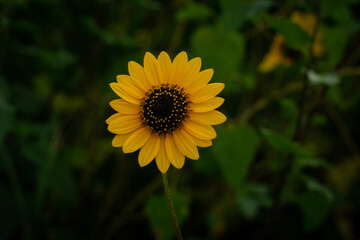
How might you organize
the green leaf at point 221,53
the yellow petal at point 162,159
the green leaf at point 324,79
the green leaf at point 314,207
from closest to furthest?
the yellow petal at point 162,159 → the green leaf at point 324,79 → the green leaf at point 314,207 → the green leaf at point 221,53

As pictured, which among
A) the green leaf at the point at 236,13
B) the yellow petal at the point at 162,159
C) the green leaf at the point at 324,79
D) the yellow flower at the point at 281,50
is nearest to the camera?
the yellow petal at the point at 162,159

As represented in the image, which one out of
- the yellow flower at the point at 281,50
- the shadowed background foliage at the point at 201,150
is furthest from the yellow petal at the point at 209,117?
the yellow flower at the point at 281,50

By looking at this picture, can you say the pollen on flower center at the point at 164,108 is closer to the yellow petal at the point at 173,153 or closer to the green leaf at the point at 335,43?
the yellow petal at the point at 173,153

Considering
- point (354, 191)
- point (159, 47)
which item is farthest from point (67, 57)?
point (354, 191)

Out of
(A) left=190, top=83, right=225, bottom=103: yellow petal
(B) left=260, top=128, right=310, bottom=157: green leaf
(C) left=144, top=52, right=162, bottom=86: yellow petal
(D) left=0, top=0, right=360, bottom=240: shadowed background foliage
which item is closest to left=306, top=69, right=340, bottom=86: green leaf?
(D) left=0, top=0, right=360, bottom=240: shadowed background foliage

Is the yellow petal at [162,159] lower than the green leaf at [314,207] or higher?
higher

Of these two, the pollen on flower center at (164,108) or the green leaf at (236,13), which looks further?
the green leaf at (236,13)

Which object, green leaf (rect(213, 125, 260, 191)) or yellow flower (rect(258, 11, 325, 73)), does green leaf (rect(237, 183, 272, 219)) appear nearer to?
green leaf (rect(213, 125, 260, 191))

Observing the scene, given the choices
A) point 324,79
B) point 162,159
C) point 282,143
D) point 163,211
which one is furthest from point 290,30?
point 163,211
